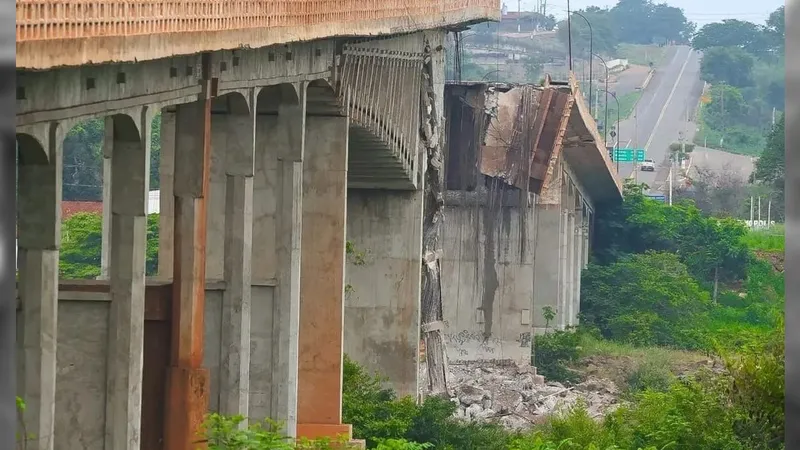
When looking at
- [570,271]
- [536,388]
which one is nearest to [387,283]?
[536,388]

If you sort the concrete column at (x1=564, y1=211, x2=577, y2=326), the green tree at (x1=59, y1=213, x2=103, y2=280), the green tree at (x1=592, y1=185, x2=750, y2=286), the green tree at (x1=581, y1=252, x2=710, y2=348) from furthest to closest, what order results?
the green tree at (x1=592, y1=185, x2=750, y2=286)
the concrete column at (x1=564, y1=211, x2=577, y2=326)
the green tree at (x1=581, y1=252, x2=710, y2=348)
the green tree at (x1=59, y1=213, x2=103, y2=280)

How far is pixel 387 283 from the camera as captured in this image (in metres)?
39.0

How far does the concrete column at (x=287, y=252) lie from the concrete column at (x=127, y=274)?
7.83 meters

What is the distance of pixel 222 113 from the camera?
74.9 ft

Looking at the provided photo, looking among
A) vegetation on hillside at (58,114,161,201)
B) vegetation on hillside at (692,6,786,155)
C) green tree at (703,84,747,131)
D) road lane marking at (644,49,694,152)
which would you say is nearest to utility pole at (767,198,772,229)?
vegetation on hillside at (692,6,786,155)

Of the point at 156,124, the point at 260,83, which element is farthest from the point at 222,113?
the point at 156,124

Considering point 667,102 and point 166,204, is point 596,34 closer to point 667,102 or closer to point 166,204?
point 667,102

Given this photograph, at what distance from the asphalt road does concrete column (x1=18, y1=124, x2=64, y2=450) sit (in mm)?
105219

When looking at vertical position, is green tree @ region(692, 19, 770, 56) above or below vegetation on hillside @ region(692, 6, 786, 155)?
above

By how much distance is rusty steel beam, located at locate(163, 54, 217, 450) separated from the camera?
62.3ft

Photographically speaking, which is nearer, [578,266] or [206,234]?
[206,234]

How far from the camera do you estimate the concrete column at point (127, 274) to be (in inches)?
627

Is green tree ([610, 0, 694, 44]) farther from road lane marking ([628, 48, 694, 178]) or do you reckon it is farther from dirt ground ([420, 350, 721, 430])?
dirt ground ([420, 350, 721, 430])

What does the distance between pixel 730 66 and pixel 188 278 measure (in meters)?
122
